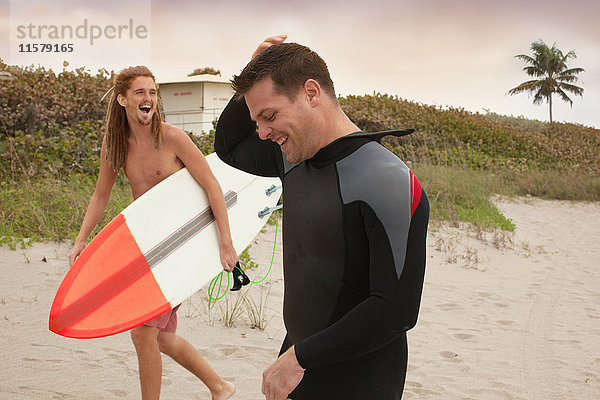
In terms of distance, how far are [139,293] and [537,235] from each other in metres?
8.86

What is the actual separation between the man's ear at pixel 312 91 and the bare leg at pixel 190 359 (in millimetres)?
1960

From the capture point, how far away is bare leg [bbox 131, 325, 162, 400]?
109 inches

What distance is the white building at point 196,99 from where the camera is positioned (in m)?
15.2

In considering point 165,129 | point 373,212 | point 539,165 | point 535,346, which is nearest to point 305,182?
point 373,212

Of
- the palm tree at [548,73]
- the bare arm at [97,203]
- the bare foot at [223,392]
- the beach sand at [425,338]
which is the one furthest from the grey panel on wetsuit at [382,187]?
the palm tree at [548,73]

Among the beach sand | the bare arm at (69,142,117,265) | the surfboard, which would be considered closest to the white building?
the beach sand

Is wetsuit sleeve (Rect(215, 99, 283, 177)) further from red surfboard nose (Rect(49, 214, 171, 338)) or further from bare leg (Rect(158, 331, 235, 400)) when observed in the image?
bare leg (Rect(158, 331, 235, 400))

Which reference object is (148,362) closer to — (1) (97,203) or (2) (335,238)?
(1) (97,203)

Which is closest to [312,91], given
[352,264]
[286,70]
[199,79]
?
[286,70]

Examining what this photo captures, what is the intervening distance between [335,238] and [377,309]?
0.81 ft

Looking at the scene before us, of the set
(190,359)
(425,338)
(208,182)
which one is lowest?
(425,338)

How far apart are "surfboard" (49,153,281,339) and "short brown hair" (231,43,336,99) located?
5.77 ft

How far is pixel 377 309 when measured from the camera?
1360 mm

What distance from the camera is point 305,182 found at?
167 cm
